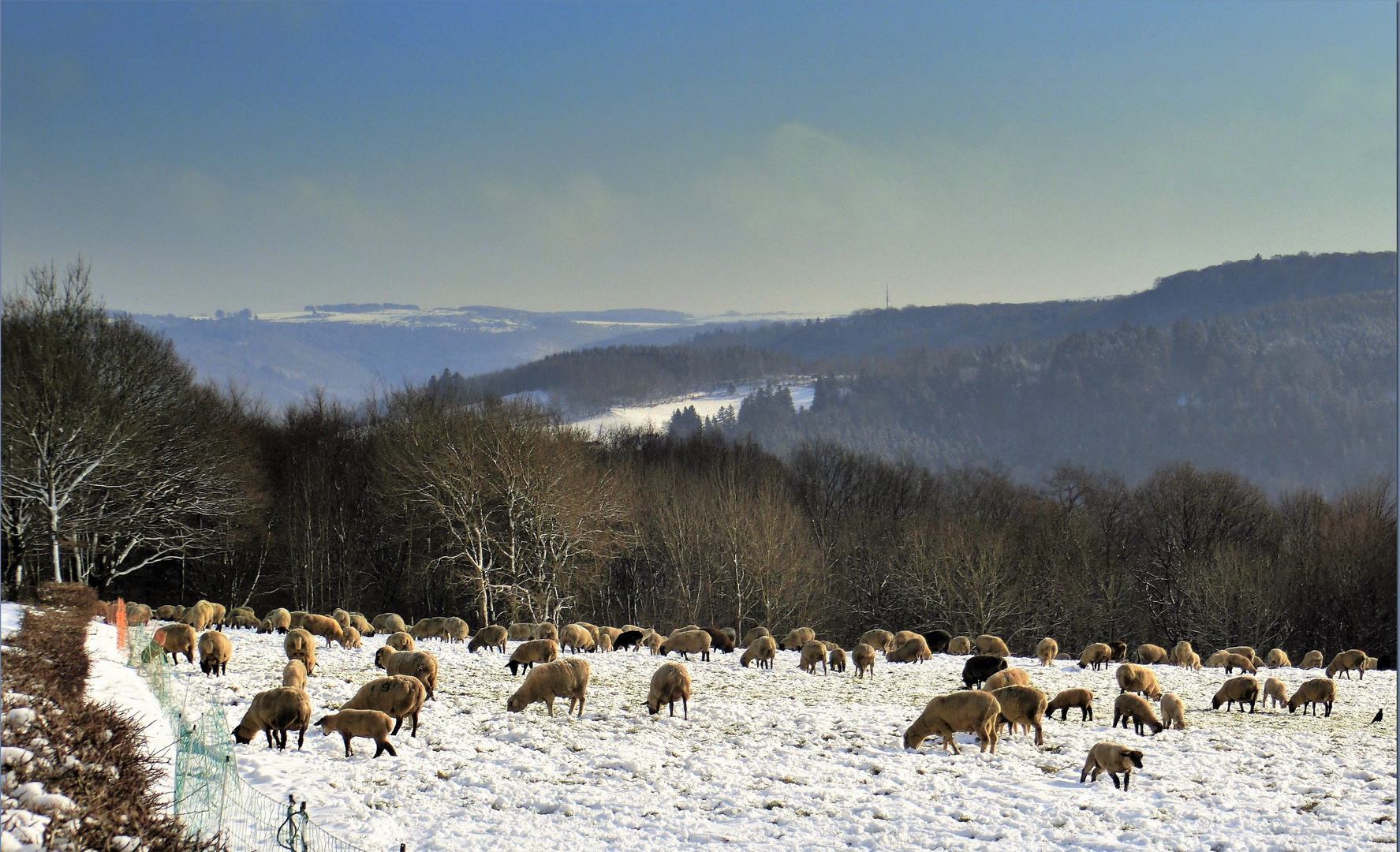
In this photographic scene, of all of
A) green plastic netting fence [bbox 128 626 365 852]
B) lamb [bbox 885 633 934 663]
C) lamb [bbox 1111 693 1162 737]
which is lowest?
lamb [bbox 885 633 934 663]

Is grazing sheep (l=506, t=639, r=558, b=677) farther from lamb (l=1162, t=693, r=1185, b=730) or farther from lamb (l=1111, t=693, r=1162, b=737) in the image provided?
lamb (l=1162, t=693, r=1185, b=730)

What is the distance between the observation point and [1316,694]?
77.9ft

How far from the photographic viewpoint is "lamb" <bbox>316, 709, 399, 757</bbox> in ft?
50.3

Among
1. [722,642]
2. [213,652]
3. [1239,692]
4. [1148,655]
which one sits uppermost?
[213,652]

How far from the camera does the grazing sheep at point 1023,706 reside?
59.0 feet

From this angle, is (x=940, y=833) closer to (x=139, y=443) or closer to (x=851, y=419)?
(x=139, y=443)

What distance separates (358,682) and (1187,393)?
20185cm

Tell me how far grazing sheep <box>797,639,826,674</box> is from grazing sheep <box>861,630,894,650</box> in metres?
7.59

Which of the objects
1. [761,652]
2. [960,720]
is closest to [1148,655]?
[761,652]

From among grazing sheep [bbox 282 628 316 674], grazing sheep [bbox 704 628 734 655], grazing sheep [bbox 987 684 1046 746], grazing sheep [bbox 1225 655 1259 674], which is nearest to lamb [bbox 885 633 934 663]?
grazing sheep [bbox 704 628 734 655]

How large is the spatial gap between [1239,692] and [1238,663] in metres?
9.84

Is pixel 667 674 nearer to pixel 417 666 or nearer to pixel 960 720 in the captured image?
pixel 417 666

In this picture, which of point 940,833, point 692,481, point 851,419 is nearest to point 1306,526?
point 692,481

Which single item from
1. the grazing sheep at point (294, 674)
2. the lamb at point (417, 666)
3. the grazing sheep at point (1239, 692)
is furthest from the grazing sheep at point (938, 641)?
the grazing sheep at point (294, 674)
